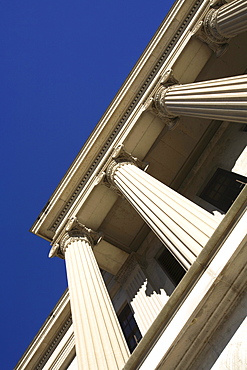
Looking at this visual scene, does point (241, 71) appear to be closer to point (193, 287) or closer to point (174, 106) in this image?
point (174, 106)

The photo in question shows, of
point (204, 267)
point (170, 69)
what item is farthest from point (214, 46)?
point (204, 267)

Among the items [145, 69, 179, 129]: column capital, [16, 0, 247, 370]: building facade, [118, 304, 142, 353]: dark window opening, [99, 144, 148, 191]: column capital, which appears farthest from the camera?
[99, 144, 148, 191]: column capital

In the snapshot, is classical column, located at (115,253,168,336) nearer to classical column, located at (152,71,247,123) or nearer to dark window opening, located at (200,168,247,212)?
dark window opening, located at (200,168,247,212)

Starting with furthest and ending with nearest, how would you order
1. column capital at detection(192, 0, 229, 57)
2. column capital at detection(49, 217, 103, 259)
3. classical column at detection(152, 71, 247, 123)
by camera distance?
1. column capital at detection(49, 217, 103, 259)
2. column capital at detection(192, 0, 229, 57)
3. classical column at detection(152, 71, 247, 123)

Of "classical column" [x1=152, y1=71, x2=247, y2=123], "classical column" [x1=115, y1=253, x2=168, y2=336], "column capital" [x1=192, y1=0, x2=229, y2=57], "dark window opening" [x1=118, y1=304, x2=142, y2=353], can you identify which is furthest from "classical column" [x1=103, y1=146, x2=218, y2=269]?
"column capital" [x1=192, y1=0, x2=229, y2=57]

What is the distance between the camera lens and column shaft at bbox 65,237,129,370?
10562mm

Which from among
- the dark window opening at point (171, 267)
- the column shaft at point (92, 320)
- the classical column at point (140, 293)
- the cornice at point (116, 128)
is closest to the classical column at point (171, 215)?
the column shaft at point (92, 320)

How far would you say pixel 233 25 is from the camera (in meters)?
15.8

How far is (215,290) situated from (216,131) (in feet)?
48.1

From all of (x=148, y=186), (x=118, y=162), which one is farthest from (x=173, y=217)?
(x=118, y=162)

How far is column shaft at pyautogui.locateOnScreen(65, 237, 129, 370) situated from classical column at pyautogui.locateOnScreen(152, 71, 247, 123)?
7.22 meters

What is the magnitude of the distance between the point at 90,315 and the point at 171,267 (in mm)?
6586

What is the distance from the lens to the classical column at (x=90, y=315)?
34.8ft

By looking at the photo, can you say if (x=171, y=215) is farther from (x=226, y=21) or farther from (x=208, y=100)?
(x=226, y=21)
